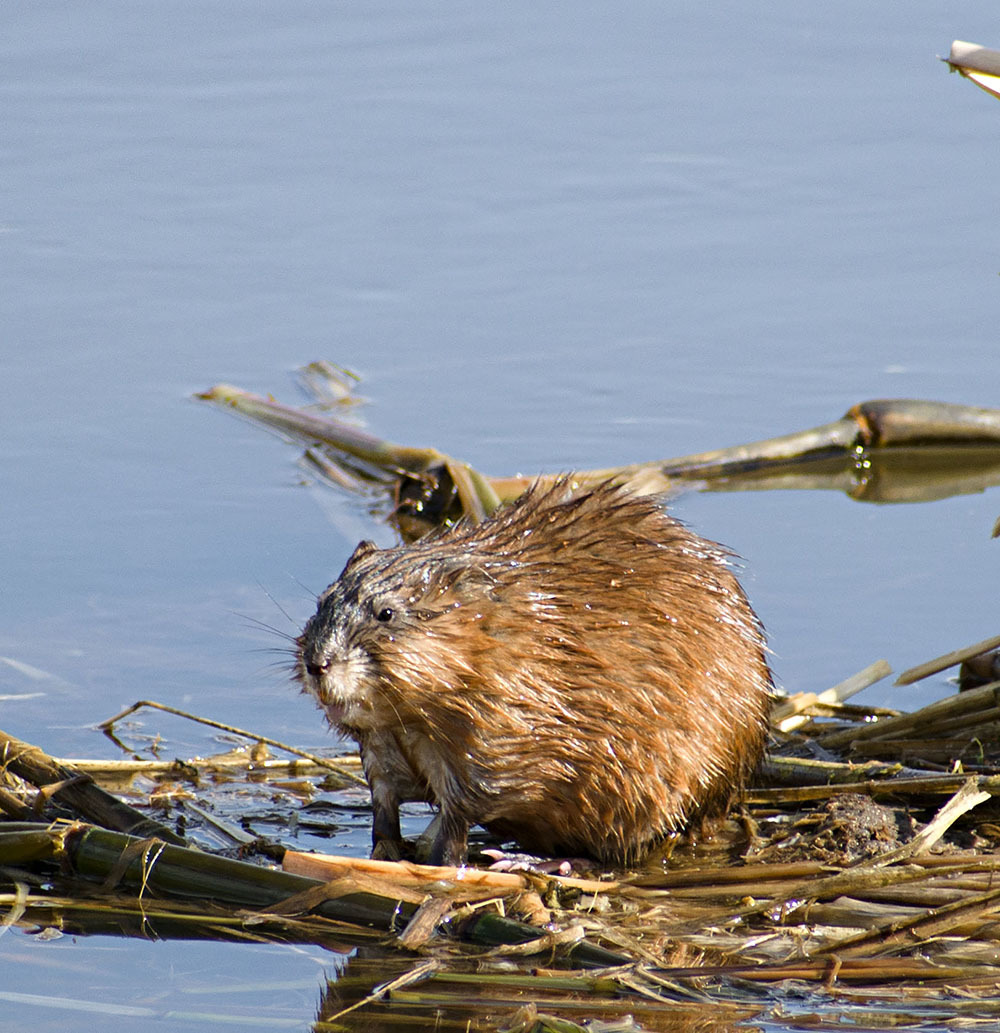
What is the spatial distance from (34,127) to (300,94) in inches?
52.4

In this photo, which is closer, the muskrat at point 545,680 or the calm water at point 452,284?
the muskrat at point 545,680

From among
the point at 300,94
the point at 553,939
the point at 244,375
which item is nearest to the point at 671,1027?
the point at 553,939

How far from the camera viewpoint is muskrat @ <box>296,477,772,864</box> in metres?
4.58

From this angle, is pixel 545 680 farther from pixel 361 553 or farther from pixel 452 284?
pixel 452 284

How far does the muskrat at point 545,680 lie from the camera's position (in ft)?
15.0

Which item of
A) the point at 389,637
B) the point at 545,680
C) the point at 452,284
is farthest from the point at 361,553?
the point at 452,284

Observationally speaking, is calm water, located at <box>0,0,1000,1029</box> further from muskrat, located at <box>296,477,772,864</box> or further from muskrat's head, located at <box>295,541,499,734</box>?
muskrat's head, located at <box>295,541,499,734</box>

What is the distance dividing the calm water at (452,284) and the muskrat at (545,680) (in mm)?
1016

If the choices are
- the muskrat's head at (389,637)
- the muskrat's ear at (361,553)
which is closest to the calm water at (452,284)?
the muskrat's ear at (361,553)

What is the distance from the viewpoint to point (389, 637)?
4543mm

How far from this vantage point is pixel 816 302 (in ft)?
27.5

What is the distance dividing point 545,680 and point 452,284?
4009 millimetres

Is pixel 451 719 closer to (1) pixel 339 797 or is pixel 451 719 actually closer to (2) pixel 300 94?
(1) pixel 339 797

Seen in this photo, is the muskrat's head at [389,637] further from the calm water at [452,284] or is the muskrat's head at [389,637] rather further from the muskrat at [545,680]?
the calm water at [452,284]
